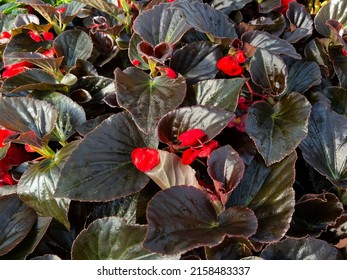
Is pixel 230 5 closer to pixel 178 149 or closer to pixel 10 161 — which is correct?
pixel 178 149

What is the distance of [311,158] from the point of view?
967 mm

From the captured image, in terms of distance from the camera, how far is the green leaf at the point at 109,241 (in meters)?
0.81

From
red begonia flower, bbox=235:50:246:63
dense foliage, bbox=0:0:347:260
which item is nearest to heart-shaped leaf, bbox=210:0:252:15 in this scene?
dense foliage, bbox=0:0:347:260

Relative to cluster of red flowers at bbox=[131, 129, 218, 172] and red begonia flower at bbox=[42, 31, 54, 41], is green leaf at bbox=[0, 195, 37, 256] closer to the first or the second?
cluster of red flowers at bbox=[131, 129, 218, 172]

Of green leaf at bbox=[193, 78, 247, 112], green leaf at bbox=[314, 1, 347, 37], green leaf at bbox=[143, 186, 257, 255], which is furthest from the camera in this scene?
green leaf at bbox=[314, 1, 347, 37]

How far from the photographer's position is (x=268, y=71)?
104 cm

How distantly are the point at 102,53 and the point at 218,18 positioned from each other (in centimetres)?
37

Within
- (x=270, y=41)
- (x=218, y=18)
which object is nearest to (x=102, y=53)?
(x=218, y=18)

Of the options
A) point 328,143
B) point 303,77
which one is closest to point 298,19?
point 303,77

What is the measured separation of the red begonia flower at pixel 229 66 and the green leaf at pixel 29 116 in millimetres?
406

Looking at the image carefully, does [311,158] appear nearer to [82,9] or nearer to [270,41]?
[270,41]

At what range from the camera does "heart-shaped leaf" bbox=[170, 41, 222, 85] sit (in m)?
1.08

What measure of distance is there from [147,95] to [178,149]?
145 mm
